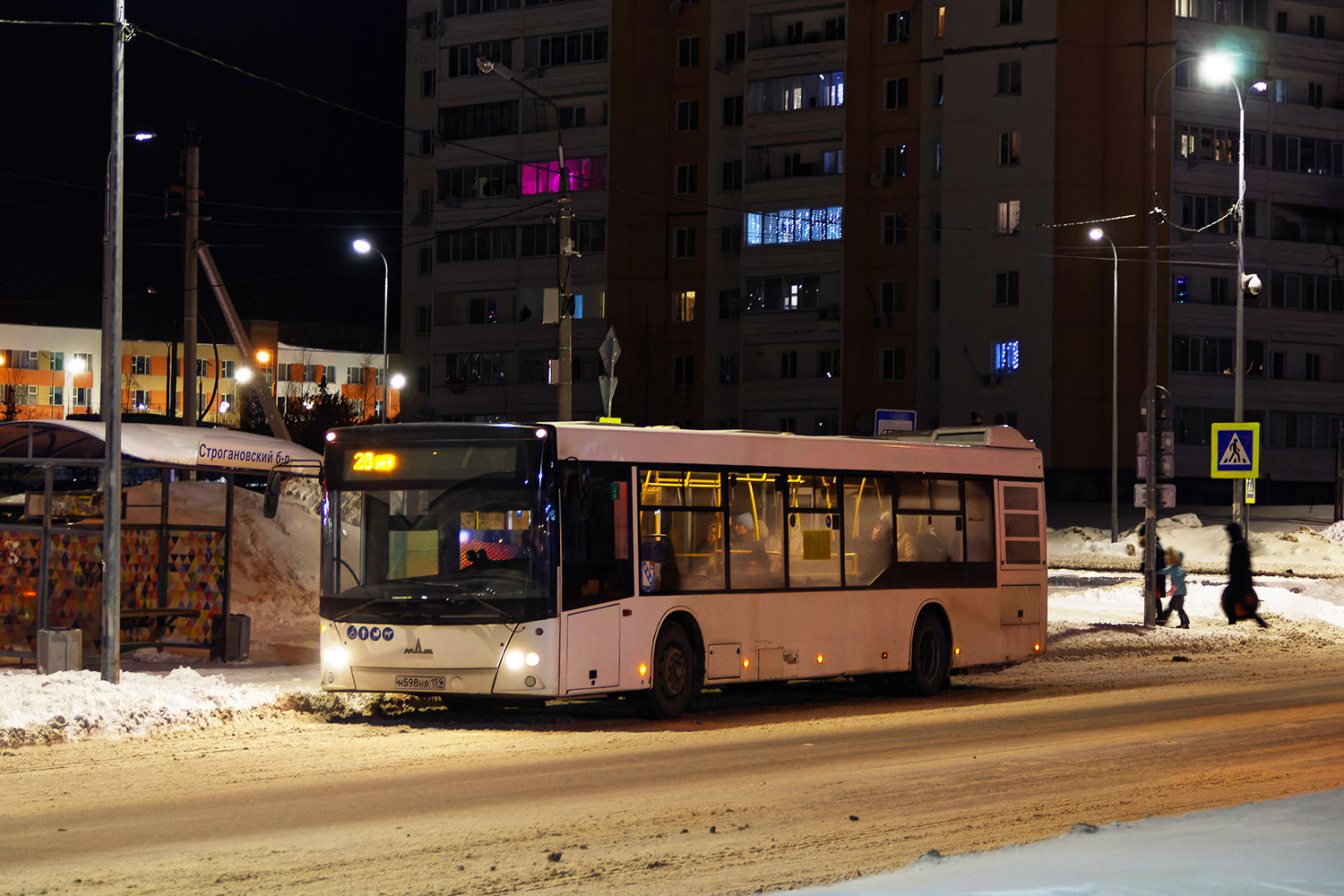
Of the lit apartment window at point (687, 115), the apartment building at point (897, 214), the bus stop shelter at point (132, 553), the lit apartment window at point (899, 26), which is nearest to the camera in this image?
the bus stop shelter at point (132, 553)

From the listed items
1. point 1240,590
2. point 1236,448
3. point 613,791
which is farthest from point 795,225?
point 613,791

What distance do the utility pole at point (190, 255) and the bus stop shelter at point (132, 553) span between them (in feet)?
23.6

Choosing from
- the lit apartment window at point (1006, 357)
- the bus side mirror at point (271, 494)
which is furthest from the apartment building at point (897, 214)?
the bus side mirror at point (271, 494)

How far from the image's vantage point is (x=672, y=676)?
15.9 m

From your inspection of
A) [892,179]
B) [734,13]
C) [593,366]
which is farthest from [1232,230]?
[593,366]

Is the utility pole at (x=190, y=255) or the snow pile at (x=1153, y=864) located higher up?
the utility pole at (x=190, y=255)

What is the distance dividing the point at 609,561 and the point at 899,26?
57818mm

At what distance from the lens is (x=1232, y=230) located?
67.9m

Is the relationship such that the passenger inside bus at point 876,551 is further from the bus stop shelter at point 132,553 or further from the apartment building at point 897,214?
the apartment building at point 897,214

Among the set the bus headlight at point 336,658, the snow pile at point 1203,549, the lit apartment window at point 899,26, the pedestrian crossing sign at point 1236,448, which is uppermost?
the lit apartment window at point 899,26

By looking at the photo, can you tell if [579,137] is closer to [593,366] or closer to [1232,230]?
[593,366]

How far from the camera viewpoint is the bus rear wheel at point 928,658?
749 inches

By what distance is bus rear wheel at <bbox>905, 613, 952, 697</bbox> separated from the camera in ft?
62.4

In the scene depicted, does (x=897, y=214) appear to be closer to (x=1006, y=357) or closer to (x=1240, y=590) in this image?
(x=1006, y=357)
